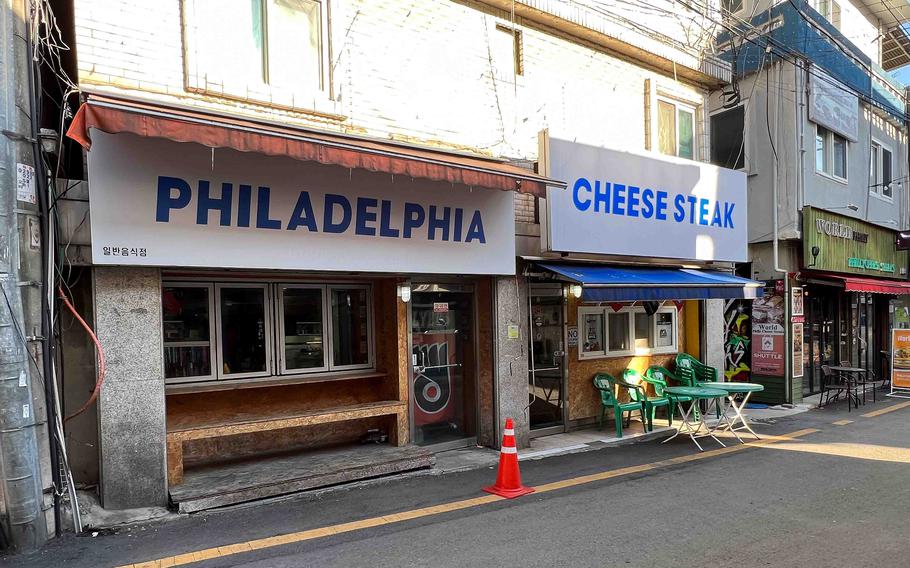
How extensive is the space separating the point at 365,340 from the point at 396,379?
922 millimetres

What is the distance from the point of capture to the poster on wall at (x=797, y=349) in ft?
42.4

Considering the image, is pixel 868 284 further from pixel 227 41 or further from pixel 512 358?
pixel 227 41

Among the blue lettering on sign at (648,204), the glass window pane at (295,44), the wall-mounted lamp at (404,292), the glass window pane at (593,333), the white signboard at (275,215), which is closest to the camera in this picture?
the white signboard at (275,215)

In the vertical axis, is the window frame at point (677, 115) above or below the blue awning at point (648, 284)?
above

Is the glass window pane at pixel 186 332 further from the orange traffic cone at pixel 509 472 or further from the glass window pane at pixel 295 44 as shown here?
the orange traffic cone at pixel 509 472

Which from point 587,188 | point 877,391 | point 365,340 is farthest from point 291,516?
point 877,391

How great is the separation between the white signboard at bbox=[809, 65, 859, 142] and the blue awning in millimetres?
6221

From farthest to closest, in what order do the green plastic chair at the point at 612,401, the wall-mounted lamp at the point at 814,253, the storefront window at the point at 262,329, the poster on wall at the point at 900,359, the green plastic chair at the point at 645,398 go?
1. the poster on wall at the point at 900,359
2. the wall-mounted lamp at the point at 814,253
3. the green plastic chair at the point at 645,398
4. the green plastic chair at the point at 612,401
5. the storefront window at the point at 262,329

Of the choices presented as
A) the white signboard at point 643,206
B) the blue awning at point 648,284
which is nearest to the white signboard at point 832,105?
the white signboard at point 643,206

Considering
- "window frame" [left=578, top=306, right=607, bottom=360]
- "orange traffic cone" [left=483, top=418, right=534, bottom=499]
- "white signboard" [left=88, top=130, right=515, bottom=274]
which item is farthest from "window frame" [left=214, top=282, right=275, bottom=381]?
"window frame" [left=578, top=306, right=607, bottom=360]

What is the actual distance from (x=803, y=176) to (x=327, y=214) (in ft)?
38.1

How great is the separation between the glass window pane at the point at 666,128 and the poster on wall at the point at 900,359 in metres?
7.84

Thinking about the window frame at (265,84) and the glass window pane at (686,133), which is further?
the glass window pane at (686,133)

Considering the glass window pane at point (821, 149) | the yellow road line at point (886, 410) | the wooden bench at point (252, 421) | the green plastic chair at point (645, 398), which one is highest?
the glass window pane at point (821, 149)
